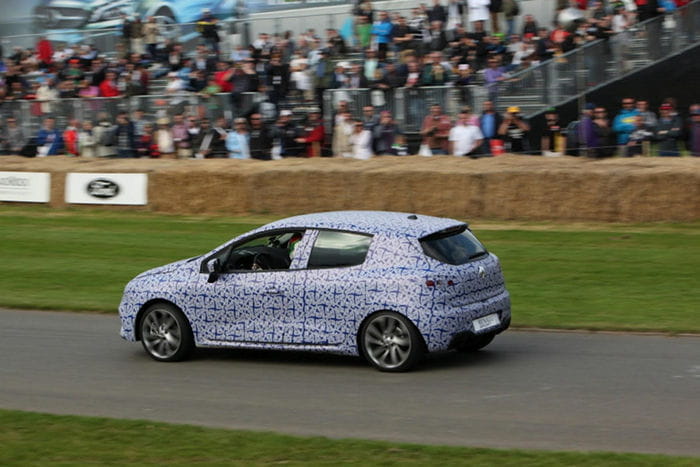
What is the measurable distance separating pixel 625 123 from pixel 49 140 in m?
14.6

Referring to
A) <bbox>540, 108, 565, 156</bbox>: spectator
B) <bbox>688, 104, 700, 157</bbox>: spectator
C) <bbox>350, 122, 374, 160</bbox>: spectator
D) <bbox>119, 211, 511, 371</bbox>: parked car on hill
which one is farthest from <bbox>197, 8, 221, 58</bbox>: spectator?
<bbox>119, 211, 511, 371</bbox>: parked car on hill

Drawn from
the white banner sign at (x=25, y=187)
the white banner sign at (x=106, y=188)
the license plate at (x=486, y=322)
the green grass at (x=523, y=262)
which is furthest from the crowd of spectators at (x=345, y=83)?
the license plate at (x=486, y=322)

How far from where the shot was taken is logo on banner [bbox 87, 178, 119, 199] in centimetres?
2484

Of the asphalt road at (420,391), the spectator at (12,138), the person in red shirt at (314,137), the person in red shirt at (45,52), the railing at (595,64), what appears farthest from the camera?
the person in red shirt at (45,52)

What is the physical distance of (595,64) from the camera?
23844 millimetres

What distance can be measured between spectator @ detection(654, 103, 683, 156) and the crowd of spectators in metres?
0.02

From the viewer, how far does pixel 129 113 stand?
2770 centimetres

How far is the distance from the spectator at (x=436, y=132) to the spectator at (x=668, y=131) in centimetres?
422

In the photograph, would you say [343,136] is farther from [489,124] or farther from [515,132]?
[515,132]

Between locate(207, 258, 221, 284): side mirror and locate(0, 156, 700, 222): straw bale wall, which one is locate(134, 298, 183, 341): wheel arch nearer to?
locate(207, 258, 221, 284): side mirror

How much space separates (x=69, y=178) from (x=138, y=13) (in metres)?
10.5

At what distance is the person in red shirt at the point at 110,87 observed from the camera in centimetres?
2944

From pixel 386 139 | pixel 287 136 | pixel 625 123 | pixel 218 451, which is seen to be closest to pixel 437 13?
pixel 386 139

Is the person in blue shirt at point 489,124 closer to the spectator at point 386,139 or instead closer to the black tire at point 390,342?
the spectator at point 386,139
